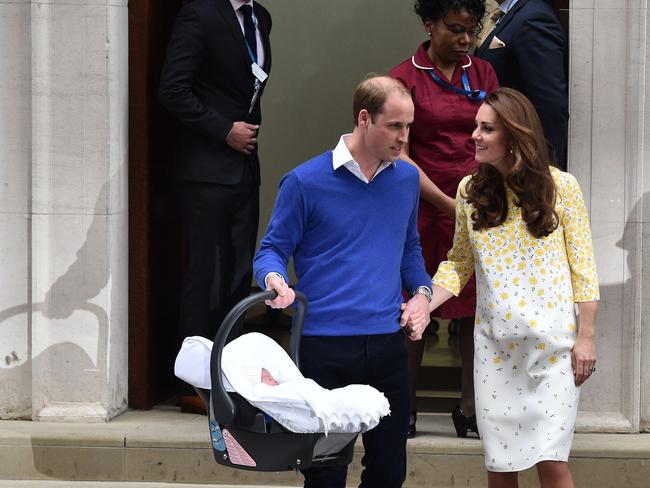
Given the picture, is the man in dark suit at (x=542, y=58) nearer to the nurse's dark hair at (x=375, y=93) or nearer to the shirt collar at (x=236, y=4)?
the shirt collar at (x=236, y=4)

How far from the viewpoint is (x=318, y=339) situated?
4109 millimetres

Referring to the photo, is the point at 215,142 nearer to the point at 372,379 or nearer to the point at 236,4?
the point at 236,4

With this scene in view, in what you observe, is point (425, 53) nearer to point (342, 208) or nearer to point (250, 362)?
point (342, 208)

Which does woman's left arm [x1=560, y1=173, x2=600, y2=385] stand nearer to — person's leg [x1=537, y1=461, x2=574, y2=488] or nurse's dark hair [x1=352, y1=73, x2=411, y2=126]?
person's leg [x1=537, y1=461, x2=574, y2=488]

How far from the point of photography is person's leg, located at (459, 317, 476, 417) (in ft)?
18.8

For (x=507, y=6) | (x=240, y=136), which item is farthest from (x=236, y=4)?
(x=507, y=6)

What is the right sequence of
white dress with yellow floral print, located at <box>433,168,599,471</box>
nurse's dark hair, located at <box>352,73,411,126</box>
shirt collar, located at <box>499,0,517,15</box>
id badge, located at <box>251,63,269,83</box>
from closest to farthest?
1. nurse's dark hair, located at <box>352,73,411,126</box>
2. white dress with yellow floral print, located at <box>433,168,599,471</box>
3. shirt collar, located at <box>499,0,517,15</box>
4. id badge, located at <box>251,63,269,83</box>

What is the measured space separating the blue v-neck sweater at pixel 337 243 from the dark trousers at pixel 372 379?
0.04 metres

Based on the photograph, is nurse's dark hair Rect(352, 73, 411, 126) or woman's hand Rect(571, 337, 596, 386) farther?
woman's hand Rect(571, 337, 596, 386)

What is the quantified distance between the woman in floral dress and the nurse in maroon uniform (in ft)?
3.77

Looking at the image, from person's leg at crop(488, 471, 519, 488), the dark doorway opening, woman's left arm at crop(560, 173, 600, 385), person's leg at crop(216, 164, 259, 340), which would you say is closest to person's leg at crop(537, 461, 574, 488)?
person's leg at crop(488, 471, 519, 488)

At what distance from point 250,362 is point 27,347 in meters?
2.77

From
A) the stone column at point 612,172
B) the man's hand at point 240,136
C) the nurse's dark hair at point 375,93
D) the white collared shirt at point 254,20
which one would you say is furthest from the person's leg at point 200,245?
the nurse's dark hair at point 375,93

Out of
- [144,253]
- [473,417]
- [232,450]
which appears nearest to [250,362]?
[232,450]
